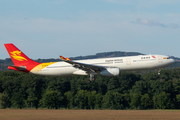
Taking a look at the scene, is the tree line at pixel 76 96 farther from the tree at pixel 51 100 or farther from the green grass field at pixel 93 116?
the green grass field at pixel 93 116

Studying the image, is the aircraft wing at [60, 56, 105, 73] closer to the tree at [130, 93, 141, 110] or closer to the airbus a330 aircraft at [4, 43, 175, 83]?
the airbus a330 aircraft at [4, 43, 175, 83]

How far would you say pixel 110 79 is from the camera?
145750 millimetres

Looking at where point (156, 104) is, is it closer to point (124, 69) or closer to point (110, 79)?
point (110, 79)

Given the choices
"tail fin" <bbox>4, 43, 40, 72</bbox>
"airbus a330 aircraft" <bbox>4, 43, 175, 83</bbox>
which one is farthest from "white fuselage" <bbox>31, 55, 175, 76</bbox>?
"tail fin" <bbox>4, 43, 40, 72</bbox>

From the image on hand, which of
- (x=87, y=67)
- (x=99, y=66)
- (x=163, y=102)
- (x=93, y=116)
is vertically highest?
(x=99, y=66)

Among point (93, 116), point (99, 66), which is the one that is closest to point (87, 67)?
point (99, 66)

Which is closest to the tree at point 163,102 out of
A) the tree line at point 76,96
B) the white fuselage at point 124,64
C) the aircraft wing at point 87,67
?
the tree line at point 76,96

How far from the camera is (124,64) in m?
54.5

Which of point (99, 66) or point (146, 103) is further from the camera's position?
point (146, 103)

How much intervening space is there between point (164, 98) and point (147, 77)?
5032cm

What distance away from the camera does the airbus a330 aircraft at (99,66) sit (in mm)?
54250

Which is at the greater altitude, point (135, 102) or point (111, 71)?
point (111, 71)

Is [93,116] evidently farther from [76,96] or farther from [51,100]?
[76,96]

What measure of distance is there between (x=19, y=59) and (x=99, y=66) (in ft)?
57.5
